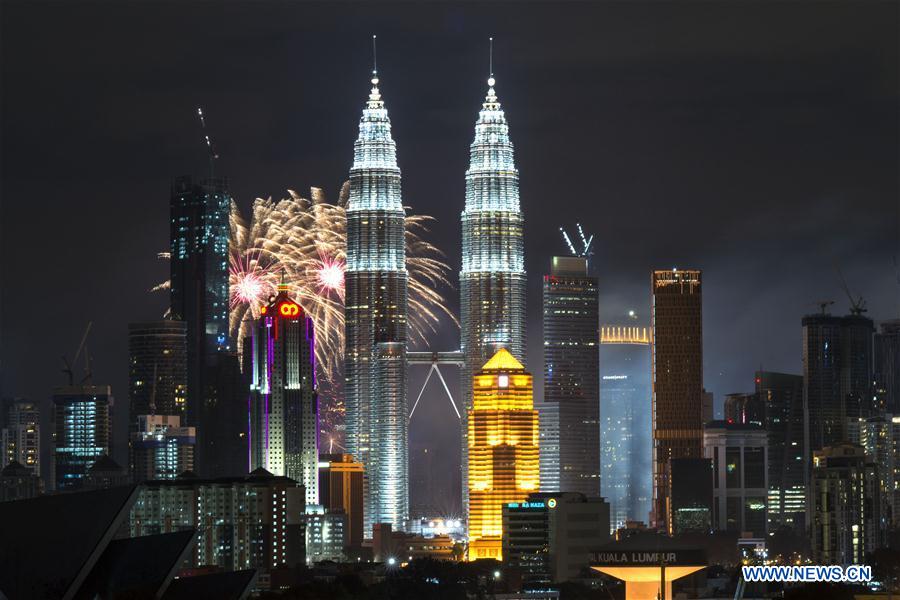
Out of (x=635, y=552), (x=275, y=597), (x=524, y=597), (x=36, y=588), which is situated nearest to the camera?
(x=36, y=588)

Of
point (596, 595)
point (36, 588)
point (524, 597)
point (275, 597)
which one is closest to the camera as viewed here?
point (36, 588)

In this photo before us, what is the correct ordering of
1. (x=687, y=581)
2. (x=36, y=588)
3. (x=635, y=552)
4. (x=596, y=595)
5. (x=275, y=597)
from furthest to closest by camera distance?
(x=687, y=581)
(x=596, y=595)
(x=275, y=597)
(x=635, y=552)
(x=36, y=588)

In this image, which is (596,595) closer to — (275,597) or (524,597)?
(524,597)

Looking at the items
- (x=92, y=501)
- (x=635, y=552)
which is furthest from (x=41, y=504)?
(x=635, y=552)

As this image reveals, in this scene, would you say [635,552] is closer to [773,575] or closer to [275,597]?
[773,575]

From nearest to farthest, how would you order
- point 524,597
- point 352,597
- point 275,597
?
1. point 275,597
2. point 352,597
3. point 524,597

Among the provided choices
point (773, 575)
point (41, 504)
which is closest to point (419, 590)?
point (773, 575)

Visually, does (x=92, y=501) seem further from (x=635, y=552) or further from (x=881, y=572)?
(x=881, y=572)

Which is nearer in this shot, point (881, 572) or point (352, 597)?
point (352, 597)

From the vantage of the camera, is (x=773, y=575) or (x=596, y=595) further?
(x=596, y=595)
